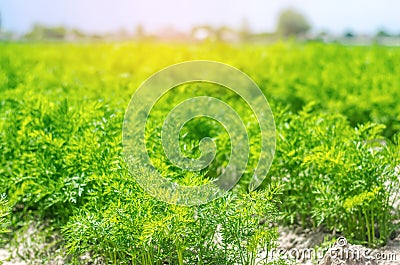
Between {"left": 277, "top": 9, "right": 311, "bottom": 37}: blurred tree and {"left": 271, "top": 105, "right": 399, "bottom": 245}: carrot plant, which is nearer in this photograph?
{"left": 271, "top": 105, "right": 399, "bottom": 245}: carrot plant

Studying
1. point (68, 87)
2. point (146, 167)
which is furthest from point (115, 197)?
point (68, 87)

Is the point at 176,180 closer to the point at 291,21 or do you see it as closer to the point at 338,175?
the point at 338,175

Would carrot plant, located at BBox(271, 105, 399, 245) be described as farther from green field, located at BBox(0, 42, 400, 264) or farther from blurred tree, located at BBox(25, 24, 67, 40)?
blurred tree, located at BBox(25, 24, 67, 40)

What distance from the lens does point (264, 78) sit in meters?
8.17

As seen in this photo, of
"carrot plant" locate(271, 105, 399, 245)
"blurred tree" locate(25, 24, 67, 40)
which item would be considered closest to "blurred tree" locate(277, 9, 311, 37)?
"blurred tree" locate(25, 24, 67, 40)

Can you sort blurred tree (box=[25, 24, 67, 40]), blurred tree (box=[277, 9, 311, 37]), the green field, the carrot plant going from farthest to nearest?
blurred tree (box=[277, 9, 311, 37]) → blurred tree (box=[25, 24, 67, 40]) → the carrot plant → the green field

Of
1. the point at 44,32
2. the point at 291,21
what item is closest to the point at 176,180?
the point at 44,32

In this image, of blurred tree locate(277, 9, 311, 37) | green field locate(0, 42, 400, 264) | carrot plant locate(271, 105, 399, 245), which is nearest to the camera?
green field locate(0, 42, 400, 264)

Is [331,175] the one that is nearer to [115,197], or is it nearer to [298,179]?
[298,179]

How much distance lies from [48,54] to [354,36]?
115 ft

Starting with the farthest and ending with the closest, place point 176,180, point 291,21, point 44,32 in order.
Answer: point 291,21
point 44,32
point 176,180

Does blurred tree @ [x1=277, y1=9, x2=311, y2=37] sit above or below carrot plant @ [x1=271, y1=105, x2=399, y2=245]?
above

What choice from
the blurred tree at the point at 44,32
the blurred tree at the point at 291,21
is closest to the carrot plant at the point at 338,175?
the blurred tree at the point at 44,32

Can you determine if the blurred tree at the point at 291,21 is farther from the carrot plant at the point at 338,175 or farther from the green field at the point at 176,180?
the carrot plant at the point at 338,175
